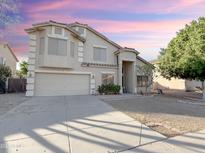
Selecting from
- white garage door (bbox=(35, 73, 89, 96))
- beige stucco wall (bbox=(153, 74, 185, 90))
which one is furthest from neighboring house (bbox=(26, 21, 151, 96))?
beige stucco wall (bbox=(153, 74, 185, 90))

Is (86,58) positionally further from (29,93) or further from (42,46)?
(29,93)

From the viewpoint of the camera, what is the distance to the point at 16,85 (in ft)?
83.7

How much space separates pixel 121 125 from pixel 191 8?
9.64 meters

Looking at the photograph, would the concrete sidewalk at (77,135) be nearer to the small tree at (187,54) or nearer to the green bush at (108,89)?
the small tree at (187,54)

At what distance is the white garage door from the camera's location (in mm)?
20156

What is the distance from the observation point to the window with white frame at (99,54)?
77.4 feet

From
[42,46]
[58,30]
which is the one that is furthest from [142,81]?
[42,46]

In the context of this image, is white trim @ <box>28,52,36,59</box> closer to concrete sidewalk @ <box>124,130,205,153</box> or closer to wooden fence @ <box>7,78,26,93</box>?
wooden fence @ <box>7,78,26,93</box>

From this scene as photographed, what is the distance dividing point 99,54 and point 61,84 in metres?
5.87

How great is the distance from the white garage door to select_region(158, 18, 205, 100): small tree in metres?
8.95

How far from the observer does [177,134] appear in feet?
23.1

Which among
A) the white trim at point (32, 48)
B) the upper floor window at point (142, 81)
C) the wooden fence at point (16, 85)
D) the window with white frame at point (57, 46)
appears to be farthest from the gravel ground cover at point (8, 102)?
the upper floor window at point (142, 81)

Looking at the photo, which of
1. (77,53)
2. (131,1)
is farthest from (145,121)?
(77,53)

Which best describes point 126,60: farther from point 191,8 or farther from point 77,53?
point 191,8
